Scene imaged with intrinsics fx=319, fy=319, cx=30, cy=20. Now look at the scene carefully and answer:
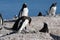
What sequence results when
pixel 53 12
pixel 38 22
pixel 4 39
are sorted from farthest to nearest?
pixel 53 12 < pixel 38 22 < pixel 4 39

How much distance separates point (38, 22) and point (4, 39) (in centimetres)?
855

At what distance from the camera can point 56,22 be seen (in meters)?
25.0

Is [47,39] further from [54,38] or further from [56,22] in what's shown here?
[56,22]

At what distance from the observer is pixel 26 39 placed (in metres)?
16.5

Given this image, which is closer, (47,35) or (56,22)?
(47,35)

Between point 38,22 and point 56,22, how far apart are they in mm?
1450

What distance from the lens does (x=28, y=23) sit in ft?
75.0

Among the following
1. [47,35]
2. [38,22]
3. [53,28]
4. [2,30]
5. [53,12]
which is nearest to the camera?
[47,35]

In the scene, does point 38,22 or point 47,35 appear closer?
point 47,35

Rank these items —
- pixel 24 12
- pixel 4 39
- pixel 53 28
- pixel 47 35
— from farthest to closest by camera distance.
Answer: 1. pixel 24 12
2. pixel 53 28
3. pixel 47 35
4. pixel 4 39

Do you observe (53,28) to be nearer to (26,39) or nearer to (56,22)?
(56,22)

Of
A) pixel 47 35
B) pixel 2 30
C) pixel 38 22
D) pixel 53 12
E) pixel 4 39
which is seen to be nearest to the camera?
pixel 4 39

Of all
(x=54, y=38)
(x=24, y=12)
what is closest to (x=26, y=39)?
(x=54, y=38)

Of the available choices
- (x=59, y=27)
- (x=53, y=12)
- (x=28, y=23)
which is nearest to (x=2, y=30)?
(x=28, y=23)
